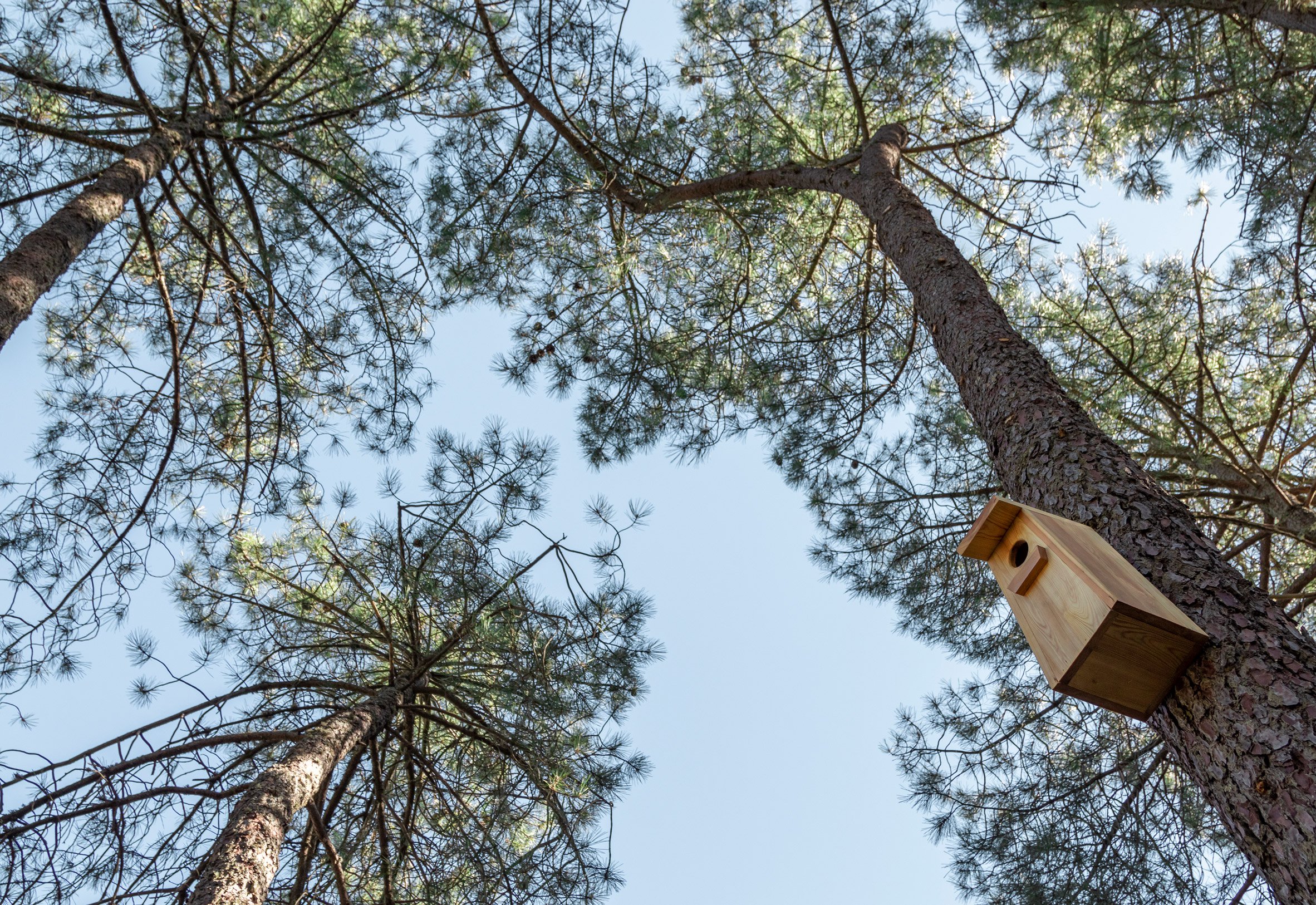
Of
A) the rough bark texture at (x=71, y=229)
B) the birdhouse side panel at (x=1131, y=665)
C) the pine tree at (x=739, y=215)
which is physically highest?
the pine tree at (x=739, y=215)

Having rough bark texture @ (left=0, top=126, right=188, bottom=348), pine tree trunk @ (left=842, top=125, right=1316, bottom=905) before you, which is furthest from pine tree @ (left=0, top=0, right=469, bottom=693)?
pine tree trunk @ (left=842, top=125, right=1316, bottom=905)

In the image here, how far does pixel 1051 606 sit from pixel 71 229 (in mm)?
3592

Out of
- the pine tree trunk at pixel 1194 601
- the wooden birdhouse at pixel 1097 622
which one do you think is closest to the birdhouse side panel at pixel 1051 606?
the wooden birdhouse at pixel 1097 622

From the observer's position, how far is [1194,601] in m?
1.48

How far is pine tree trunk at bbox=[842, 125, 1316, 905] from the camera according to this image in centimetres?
123

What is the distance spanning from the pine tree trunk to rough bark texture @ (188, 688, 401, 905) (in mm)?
2523

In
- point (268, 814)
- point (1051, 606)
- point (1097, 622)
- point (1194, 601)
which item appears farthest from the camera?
point (268, 814)

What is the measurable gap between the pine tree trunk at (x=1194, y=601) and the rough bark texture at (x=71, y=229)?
3156 millimetres

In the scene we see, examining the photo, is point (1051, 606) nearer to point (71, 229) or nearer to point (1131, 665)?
point (1131, 665)

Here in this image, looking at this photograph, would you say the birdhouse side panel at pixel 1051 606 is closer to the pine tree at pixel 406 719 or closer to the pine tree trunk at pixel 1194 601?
the pine tree trunk at pixel 1194 601

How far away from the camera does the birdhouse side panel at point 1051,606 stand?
4.69 ft

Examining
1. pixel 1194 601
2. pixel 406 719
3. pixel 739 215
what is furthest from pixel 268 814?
pixel 739 215

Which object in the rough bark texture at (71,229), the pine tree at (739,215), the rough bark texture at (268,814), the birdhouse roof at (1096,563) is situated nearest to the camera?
Result: the birdhouse roof at (1096,563)

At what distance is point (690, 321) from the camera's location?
513 cm
